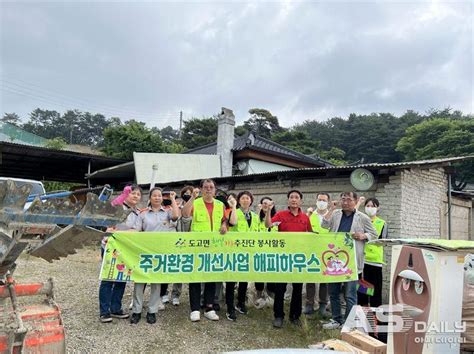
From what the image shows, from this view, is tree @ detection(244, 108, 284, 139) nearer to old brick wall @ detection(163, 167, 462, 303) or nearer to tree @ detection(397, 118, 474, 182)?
tree @ detection(397, 118, 474, 182)

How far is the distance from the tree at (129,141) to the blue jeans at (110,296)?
24802 mm

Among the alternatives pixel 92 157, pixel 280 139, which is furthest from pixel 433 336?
pixel 280 139

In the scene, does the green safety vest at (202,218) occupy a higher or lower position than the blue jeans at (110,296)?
higher

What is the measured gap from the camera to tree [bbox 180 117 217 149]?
124 ft

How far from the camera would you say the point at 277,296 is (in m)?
4.76

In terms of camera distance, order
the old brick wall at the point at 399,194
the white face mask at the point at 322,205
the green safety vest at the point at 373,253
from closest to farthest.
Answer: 1. the green safety vest at the point at 373,253
2. the white face mask at the point at 322,205
3. the old brick wall at the point at 399,194

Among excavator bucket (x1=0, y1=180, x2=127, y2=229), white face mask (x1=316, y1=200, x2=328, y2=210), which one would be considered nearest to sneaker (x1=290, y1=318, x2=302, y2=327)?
white face mask (x1=316, y1=200, x2=328, y2=210)

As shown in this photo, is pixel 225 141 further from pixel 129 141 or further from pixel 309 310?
pixel 129 141

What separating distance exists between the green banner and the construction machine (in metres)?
1.78

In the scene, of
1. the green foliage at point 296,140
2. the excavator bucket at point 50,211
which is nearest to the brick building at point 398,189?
the excavator bucket at point 50,211

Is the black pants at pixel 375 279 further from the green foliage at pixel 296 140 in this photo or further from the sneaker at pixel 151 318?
the green foliage at pixel 296 140

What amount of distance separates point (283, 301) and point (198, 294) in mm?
1136

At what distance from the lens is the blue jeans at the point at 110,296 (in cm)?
459

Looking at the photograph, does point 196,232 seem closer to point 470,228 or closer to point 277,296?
point 277,296
